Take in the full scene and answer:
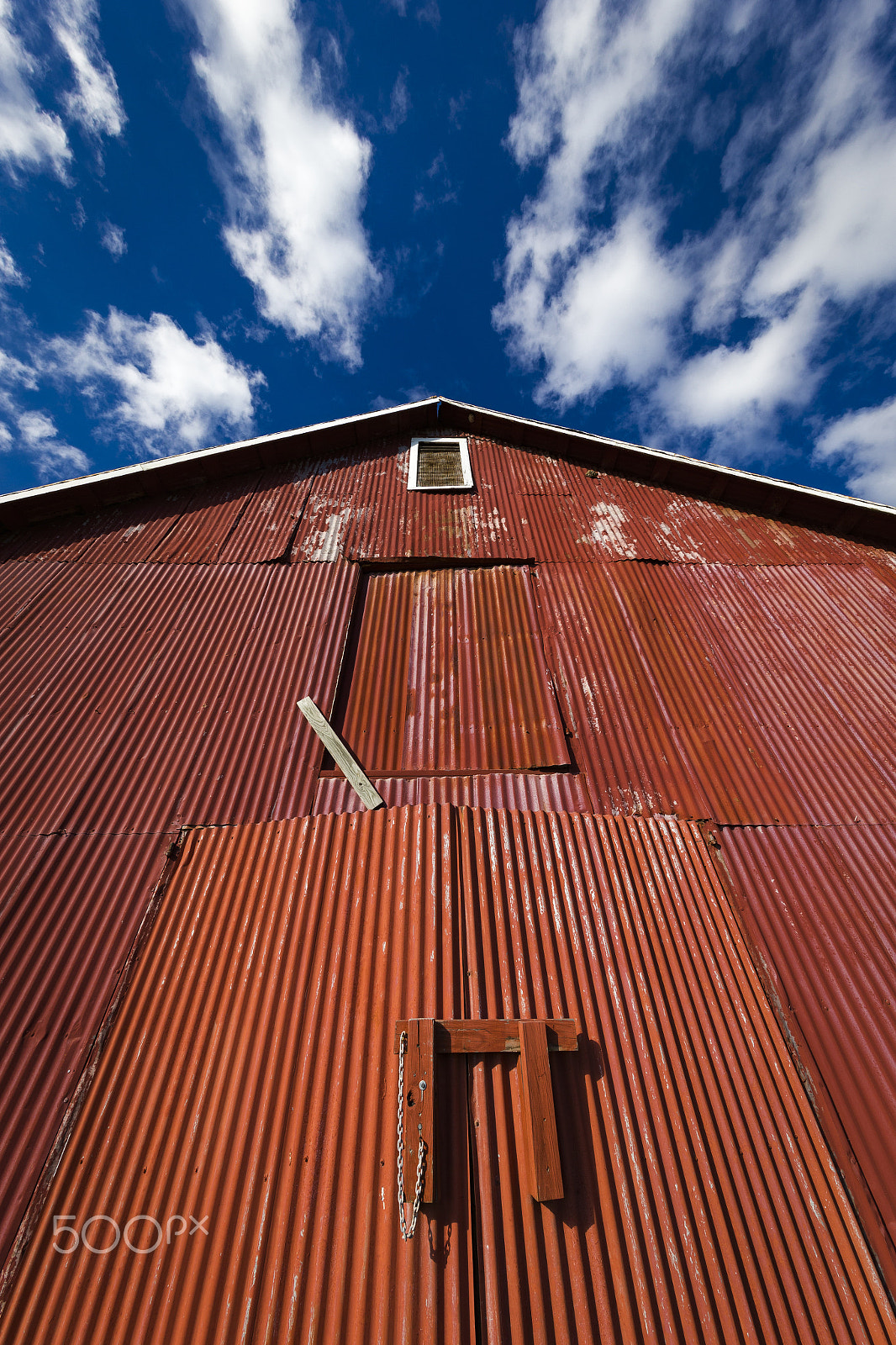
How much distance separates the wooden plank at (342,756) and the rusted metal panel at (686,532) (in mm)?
6127

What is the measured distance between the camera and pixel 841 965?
4.70 m

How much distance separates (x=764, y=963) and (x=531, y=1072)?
2669 mm

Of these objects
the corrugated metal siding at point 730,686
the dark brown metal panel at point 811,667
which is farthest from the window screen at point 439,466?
the dark brown metal panel at point 811,667

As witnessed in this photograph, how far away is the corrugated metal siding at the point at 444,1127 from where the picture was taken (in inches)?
119

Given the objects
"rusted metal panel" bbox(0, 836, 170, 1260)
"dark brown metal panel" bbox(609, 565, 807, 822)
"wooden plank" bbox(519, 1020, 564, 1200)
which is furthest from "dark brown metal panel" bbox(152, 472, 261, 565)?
"wooden plank" bbox(519, 1020, 564, 1200)

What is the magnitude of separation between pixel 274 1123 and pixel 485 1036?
166 cm

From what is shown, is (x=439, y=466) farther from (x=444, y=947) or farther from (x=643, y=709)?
(x=444, y=947)

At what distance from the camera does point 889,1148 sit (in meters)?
3.83

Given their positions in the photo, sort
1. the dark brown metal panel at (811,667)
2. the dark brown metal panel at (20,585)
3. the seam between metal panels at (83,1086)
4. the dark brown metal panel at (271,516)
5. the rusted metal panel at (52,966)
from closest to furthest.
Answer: the seam between metal panels at (83,1086) < the rusted metal panel at (52,966) < the dark brown metal panel at (811,667) < the dark brown metal panel at (20,585) < the dark brown metal panel at (271,516)

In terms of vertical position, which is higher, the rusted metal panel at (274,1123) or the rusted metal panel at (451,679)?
the rusted metal panel at (451,679)

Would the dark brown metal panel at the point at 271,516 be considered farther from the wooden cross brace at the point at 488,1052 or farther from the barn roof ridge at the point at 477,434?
the wooden cross brace at the point at 488,1052

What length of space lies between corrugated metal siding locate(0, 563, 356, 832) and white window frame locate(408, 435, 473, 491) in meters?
3.45

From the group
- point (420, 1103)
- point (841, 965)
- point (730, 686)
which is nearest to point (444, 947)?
point (420, 1103)

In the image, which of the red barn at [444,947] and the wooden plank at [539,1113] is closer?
the red barn at [444,947]
